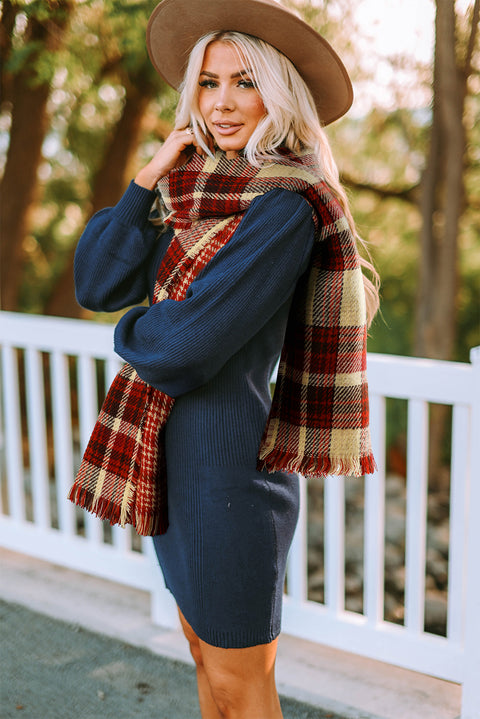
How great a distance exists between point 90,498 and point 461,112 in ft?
11.4

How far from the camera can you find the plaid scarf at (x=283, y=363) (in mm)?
1399

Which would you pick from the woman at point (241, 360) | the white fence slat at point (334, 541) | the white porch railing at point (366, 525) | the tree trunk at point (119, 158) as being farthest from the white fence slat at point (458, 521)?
the tree trunk at point (119, 158)

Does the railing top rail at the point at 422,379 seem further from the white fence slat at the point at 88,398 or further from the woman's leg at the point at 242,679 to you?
the white fence slat at the point at 88,398

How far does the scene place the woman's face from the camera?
1.45 metres

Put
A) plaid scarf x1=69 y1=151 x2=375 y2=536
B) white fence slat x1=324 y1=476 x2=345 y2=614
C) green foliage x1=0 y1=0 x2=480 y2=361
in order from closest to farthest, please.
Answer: plaid scarf x1=69 y1=151 x2=375 y2=536, white fence slat x1=324 y1=476 x2=345 y2=614, green foliage x1=0 y1=0 x2=480 y2=361

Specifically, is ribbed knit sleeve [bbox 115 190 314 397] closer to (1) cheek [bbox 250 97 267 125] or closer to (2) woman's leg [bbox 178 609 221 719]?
(1) cheek [bbox 250 97 267 125]

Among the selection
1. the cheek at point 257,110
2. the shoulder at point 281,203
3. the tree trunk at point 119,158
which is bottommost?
the shoulder at point 281,203

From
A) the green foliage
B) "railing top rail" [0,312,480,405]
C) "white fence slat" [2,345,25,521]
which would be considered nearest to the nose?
"railing top rail" [0,312,480,405]

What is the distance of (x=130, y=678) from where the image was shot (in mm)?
2324

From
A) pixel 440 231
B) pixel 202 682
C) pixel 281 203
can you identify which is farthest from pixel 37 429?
pixel 440 231

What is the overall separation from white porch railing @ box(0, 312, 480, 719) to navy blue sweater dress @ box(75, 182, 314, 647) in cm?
69

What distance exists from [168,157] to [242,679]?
1.06 meters

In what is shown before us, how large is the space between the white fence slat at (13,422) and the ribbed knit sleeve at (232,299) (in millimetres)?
1746

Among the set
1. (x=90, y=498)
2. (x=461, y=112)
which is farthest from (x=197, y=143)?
(x=461, y=112)
